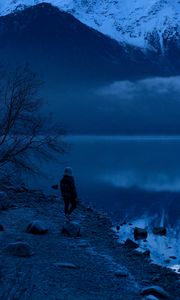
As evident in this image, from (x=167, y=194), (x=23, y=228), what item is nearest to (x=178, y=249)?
(x=23, y=228)

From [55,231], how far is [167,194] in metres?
34.2

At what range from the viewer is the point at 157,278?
664 inches

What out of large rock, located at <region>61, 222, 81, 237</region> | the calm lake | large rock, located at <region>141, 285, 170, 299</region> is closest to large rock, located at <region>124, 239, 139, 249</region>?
the calm lake

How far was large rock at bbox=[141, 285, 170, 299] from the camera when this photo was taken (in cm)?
1466

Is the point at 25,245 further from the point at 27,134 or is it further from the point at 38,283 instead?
the point at 27,134

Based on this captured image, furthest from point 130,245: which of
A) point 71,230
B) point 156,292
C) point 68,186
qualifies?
point 156,292

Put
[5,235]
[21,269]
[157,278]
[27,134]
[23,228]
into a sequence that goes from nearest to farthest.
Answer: [21,269], [157,278], [5,235], [23,228], [27,134]

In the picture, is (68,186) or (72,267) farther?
(68,186)

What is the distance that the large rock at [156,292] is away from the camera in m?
14.7

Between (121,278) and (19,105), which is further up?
(19,105)

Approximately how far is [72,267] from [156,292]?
2.94 metres

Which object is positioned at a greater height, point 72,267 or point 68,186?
point 68,186

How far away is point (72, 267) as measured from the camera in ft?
52.9

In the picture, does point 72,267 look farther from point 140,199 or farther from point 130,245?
point 140,199
